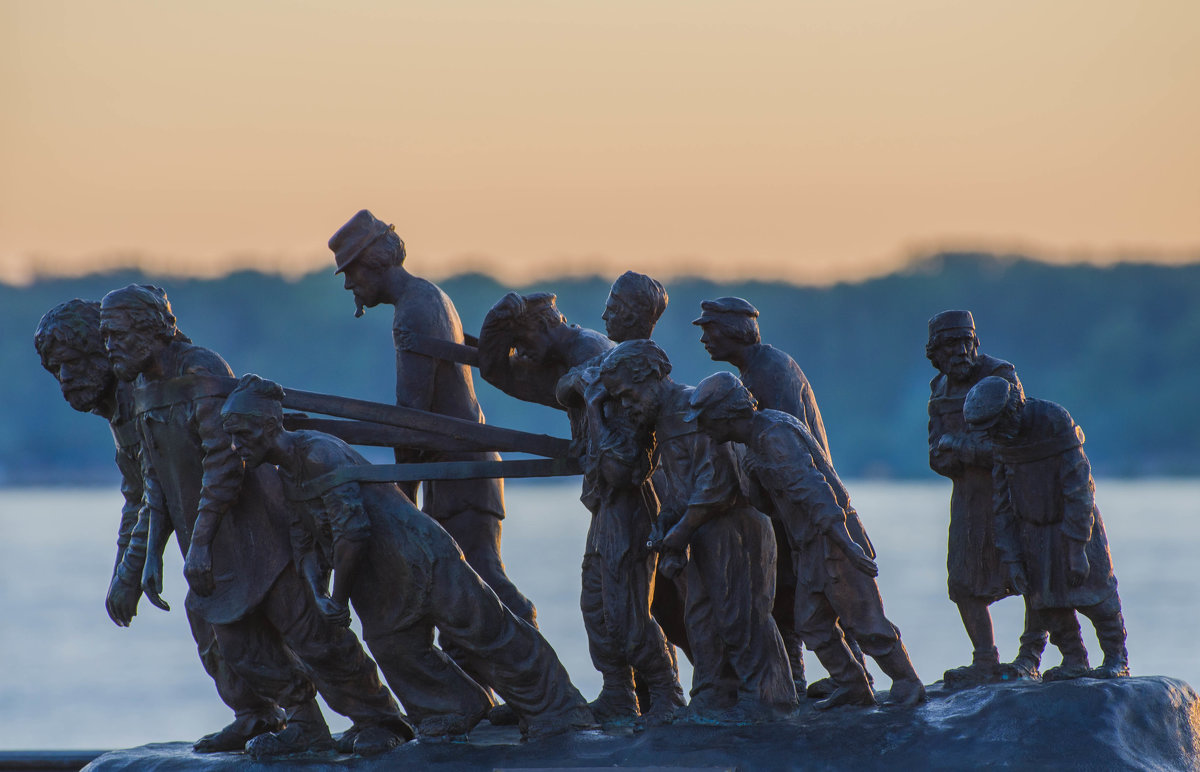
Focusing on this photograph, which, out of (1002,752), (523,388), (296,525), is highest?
(523,388)

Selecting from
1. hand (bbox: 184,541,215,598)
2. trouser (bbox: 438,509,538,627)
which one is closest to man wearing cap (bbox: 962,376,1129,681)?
trouser (bbox: 438,509,538,627)

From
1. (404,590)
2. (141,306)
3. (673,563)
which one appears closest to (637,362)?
(673,563)

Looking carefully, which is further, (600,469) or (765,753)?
(600,469)

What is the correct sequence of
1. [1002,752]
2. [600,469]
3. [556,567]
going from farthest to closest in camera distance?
[556,567] < [600,469] < [1002,752]

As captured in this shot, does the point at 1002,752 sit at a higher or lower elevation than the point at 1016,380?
Answer: lower

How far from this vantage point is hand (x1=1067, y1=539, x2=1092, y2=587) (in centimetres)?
873

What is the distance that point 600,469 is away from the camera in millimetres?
8758

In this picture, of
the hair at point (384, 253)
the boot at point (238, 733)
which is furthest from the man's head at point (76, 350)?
the boot at point (238, 733)

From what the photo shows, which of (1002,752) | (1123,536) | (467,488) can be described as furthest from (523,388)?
(1123,536)

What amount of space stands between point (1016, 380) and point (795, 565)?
152cm

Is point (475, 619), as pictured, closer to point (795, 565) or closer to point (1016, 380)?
point (795, 565)

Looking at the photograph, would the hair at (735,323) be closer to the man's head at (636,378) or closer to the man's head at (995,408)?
the man's head at (636,378)

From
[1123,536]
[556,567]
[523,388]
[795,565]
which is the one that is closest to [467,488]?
[523,388]

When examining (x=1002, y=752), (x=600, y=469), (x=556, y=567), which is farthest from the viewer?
(x=556, y=567)
